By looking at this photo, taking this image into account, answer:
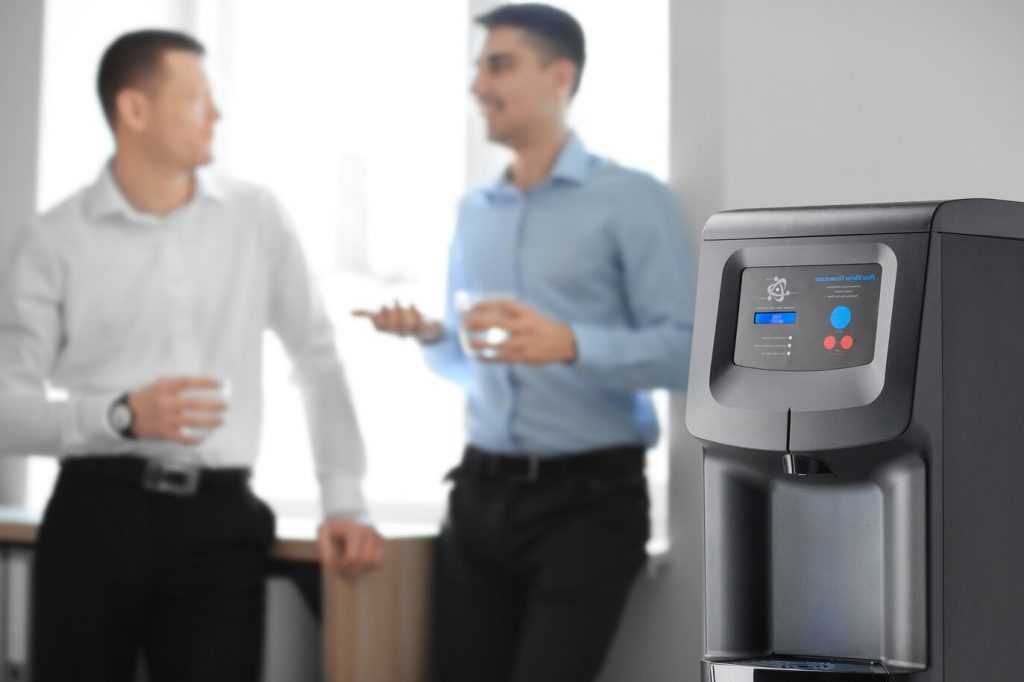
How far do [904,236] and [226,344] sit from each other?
50.8 inches

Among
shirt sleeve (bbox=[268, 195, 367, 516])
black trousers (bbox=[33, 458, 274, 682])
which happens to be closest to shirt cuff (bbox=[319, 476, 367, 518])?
shirt sleeve (bbox=[268, 195, 367, 516])

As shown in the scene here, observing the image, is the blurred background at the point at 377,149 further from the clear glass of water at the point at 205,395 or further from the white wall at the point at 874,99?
the clear glass of water at the point at 205,395

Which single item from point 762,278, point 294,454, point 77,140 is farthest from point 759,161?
point 77,140

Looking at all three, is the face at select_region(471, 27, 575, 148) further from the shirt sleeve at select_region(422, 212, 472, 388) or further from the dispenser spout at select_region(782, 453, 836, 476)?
the dispenser spout at select_region(782, 453, 836, 476)

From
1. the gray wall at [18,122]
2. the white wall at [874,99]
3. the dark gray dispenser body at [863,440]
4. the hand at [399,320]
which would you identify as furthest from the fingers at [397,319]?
the gray wall at [18,122]

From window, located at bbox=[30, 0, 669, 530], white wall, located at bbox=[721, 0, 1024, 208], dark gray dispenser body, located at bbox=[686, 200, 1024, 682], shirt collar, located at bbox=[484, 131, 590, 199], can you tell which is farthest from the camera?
window, located at bbox=[30, 0, 669, 530]

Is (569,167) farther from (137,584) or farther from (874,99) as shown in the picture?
(137,584)

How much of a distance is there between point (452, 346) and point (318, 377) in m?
0.25

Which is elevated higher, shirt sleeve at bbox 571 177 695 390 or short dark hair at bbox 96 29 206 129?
short dark hair at bbox 96 29 206 129

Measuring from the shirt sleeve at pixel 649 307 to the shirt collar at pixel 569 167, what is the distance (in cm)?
11

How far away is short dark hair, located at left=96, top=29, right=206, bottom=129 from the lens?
1986mm

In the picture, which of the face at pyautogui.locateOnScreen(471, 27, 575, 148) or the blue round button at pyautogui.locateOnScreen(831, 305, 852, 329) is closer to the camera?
the blue round button at pyautogui.locateOnScreen(831, 305, 852, 329)

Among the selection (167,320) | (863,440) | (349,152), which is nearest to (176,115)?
(167,320)

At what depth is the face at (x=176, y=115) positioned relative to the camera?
1959mm
